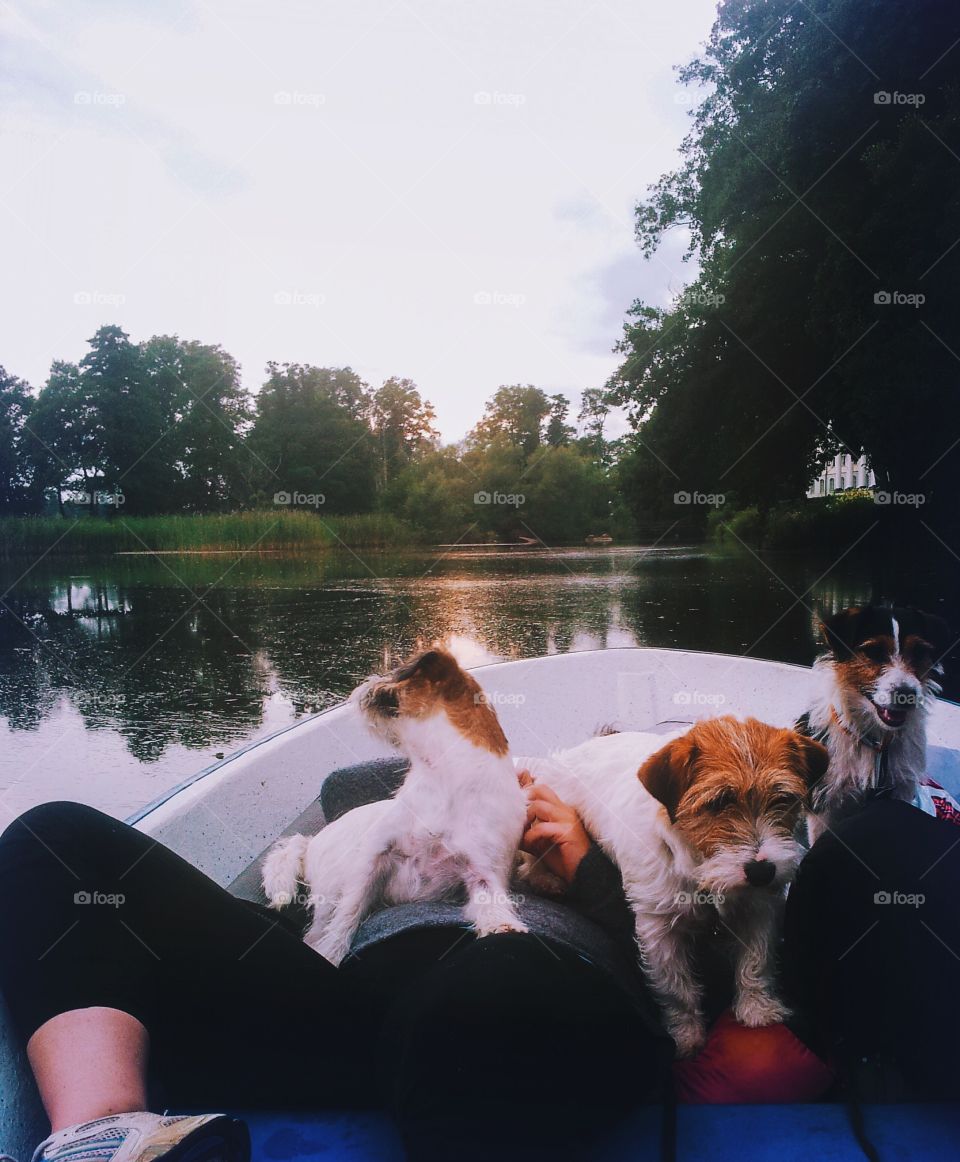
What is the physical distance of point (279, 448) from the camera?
1.42 metres

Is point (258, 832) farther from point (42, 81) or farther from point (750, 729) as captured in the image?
point (42, 81)

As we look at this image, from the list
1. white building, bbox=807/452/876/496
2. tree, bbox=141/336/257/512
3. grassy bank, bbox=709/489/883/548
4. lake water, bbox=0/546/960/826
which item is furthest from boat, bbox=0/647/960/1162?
tree, bbox=141/336/257/512

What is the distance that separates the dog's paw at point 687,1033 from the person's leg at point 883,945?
11 centimetres

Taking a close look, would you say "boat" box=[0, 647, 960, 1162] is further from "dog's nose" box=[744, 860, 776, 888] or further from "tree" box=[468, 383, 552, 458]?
"tree" box=[468, 383, 552, 458]

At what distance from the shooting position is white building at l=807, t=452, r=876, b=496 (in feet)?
4.57

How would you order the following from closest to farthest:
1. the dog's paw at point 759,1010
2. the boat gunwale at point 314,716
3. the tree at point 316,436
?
the dog's paw at point 759,1010 → the boat gunwale at point 314,716 → the tree at point 316,436

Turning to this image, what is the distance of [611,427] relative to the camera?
4.68 ft

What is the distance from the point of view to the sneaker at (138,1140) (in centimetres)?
72

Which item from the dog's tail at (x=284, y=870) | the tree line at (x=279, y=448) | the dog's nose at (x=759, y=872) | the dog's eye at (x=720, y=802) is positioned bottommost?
the dog's tail at (x=284, y=870)

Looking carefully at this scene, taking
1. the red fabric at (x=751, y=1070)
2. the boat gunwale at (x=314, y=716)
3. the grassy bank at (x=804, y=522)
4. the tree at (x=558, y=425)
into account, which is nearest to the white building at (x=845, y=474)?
the grassy bank at (x=804, y=522)

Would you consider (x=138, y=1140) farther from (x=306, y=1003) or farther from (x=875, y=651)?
(x=875, y=651)

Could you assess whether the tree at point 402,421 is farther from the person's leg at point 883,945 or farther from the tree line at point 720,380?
the person's leg at point 883,945

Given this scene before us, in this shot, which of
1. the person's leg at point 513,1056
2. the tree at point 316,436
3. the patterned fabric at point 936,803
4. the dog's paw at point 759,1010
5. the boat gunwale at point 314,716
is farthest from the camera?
the tree at point 316,436

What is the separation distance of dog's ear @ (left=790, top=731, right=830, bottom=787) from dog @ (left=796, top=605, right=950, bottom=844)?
12mm
